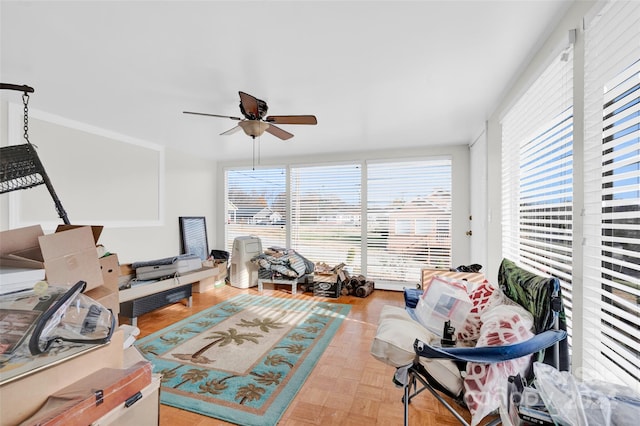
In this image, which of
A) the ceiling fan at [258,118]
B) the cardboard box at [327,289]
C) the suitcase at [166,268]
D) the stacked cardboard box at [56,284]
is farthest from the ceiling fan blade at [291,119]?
the cardboard box at [327,289]

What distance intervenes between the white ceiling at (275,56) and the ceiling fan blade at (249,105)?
0.18 m

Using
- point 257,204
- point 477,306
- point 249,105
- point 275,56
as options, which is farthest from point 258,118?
point 257,204

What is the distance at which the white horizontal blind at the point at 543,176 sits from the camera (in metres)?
1.52

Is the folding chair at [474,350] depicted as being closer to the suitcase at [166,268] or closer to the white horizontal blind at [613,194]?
the white horizontal blind at [613,194]

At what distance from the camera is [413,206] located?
4.60 metres

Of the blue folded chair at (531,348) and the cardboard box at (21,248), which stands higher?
the cardboard box at (21,248)

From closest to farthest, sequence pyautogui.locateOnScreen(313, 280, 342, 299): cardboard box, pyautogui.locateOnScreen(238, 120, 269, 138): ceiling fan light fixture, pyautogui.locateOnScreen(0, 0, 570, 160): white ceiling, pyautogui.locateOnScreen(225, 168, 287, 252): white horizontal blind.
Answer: pyautogui.locateOnScreen(0, 0, 570, 160): white ceiling → pyautogui.locateOnScreen(238, 120, 269, 138): ceiling fan light fixture → pyautogui.locateOnScreen(313, 280, 342, 299): cardboard box → pyautogui.locateOnScreen(225, 168, 287, 252): white horizontal blind

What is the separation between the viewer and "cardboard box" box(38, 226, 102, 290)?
4.39 feet

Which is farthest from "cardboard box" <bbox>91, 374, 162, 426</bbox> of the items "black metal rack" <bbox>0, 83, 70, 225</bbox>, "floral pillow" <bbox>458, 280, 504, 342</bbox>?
"floral pillow" <bbox>458, 280, 504, 342</bbox>

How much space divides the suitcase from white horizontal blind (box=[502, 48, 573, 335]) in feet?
12.3

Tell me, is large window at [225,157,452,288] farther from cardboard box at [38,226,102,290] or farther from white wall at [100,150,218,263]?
cardboard box at [38,226,102,290]

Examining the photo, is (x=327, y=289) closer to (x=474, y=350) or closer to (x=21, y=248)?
(x=474, y=350)

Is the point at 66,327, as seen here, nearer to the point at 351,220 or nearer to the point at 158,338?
the point at 158,338

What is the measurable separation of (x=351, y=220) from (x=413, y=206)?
109 cm
